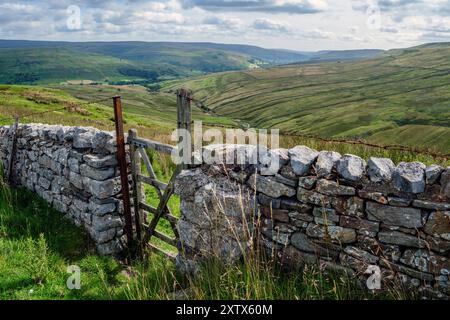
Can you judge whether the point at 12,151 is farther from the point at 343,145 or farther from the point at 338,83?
the point at 338,83

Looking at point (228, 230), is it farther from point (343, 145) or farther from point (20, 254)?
point (343, 145)

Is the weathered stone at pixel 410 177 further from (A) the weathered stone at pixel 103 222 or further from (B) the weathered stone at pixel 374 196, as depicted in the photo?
(A) the weathered stone at pixel 103 222

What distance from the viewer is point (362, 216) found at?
419cm

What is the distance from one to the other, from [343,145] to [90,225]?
526 centimetres

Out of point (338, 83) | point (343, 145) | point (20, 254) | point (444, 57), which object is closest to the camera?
point (20, 254)

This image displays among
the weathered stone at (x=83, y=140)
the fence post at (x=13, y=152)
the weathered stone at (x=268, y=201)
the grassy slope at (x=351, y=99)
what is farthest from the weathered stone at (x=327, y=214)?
the grassy slope at (x=351, y=99)

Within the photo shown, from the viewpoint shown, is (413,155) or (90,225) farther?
(90,225)

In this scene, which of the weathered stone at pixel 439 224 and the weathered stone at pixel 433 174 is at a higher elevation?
the weathered stone at pixel 433 174

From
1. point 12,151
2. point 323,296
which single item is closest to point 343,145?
point 323,296

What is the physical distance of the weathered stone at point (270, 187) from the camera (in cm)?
466

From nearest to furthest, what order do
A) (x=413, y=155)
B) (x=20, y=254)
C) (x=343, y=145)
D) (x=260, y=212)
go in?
(x=260, y=212) → (x=20, y=254) → (x=413, y=155) → (x=343, y=145)

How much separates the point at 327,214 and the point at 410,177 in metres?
0.97
